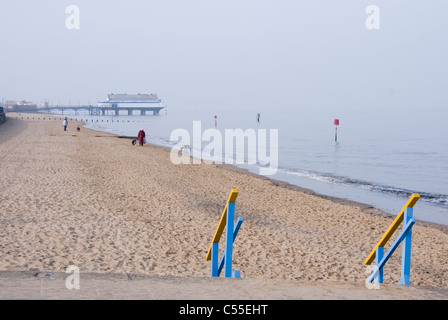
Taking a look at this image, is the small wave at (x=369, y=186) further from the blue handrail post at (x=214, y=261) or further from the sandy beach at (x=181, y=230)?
the blue handrail post at (x=214, y=261)

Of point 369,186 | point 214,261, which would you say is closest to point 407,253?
point 214,261

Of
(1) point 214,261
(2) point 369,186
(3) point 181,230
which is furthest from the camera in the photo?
(2) point 369,186

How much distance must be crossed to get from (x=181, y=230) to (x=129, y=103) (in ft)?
593

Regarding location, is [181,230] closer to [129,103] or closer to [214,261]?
[214,261]

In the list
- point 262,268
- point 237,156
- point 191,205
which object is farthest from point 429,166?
point 262,268

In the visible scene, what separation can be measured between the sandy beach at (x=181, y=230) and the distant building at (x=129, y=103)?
Answer: 6480 inches

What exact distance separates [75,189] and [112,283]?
10.1 meters

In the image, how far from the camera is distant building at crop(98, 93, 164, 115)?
590 feet

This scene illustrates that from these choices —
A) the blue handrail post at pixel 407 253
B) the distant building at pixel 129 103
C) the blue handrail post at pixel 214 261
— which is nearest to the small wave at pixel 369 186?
the blue handrail post at pixel 407 253

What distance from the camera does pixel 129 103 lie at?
187000 mm

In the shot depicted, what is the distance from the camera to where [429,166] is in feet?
97.7

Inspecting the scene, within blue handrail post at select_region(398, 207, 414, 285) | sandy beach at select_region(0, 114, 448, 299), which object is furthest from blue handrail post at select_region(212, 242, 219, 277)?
blue handrail post at select_region(398, 207, 414, 285)

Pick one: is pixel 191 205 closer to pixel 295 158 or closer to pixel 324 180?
pixel 324 180
